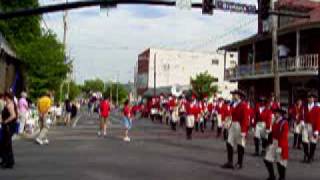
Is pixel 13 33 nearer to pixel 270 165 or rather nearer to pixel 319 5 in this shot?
pixel 319 5

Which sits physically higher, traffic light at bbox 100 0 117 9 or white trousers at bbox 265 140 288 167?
traffic light at bbox 100 0 117 9

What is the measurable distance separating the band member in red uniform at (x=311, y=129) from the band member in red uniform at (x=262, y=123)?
3.47 feet

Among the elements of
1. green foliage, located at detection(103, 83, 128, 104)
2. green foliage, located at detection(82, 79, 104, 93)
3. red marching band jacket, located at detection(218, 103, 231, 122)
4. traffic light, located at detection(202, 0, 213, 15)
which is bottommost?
red marching band jacket, located at detection(218, 103, 231, 122)

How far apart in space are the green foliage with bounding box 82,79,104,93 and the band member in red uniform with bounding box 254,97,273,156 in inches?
5789

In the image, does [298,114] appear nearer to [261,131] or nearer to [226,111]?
[261,131]

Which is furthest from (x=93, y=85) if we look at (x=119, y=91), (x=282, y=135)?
(x=282, y=135)

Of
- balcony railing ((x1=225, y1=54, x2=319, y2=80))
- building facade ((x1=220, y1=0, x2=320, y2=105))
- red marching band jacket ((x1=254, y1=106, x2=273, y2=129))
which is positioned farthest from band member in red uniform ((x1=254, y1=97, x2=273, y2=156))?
balcony railing ((x1=225, y1=54, x2=319, y2=80))

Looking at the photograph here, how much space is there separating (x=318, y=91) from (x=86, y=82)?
144172 mm

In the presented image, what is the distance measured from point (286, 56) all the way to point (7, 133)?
33.4m

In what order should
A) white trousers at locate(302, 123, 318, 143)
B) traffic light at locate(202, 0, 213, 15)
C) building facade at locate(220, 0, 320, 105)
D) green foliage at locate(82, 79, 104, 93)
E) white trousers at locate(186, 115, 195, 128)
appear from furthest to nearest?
1. green foliage at locate(82, 79, 104, 93)
2. building facade at locate(220, 0, 320, 105)
3. white trousers at locate(186, 115, 195, 128)
4. white trousers at locate(302, 123, 318, 143)
5. traffic light at locate(202, 0, 213, 15)

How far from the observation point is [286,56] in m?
49.3

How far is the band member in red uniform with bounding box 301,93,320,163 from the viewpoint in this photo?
2131 cm

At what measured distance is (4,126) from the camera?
18.2 meters

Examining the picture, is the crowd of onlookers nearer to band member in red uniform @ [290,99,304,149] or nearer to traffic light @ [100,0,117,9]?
traffic light @ [100,0,117,9]
